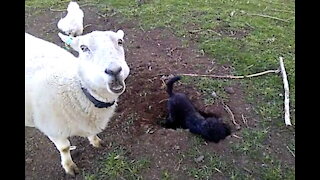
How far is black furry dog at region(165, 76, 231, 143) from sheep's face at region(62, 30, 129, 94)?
1.14 metres

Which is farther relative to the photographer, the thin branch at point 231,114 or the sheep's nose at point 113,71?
the thin branch at point 231,114

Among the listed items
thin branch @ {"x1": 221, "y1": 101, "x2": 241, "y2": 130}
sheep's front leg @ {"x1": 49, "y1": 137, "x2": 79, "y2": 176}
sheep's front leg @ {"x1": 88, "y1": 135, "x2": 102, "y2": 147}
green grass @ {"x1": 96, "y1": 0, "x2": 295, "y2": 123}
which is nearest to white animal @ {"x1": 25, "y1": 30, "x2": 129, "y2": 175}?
sheep's front leg @ {"x1": 49, "y1": 137, "x2": 79, "y2": 176}

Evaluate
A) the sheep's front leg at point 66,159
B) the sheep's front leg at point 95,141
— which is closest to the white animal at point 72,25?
the sheep's front leg at point 95,141

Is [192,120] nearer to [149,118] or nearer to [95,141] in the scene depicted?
[149,118]

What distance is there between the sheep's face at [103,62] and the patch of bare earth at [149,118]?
0.93 meters

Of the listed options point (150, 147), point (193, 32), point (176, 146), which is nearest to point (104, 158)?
point (150, 147)

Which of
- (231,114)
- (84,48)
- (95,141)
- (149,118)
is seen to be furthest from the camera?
(149,118)

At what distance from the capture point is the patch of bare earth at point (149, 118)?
12.5ft

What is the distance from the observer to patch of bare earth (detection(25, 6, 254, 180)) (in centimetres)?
381

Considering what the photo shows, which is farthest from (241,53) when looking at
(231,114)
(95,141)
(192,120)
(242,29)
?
(95,141)

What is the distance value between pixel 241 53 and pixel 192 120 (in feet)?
6.04

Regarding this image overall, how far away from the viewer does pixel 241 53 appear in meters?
5.49

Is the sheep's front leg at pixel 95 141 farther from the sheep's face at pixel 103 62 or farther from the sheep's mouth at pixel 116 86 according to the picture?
the sheep's mouth at pixel 116 86
